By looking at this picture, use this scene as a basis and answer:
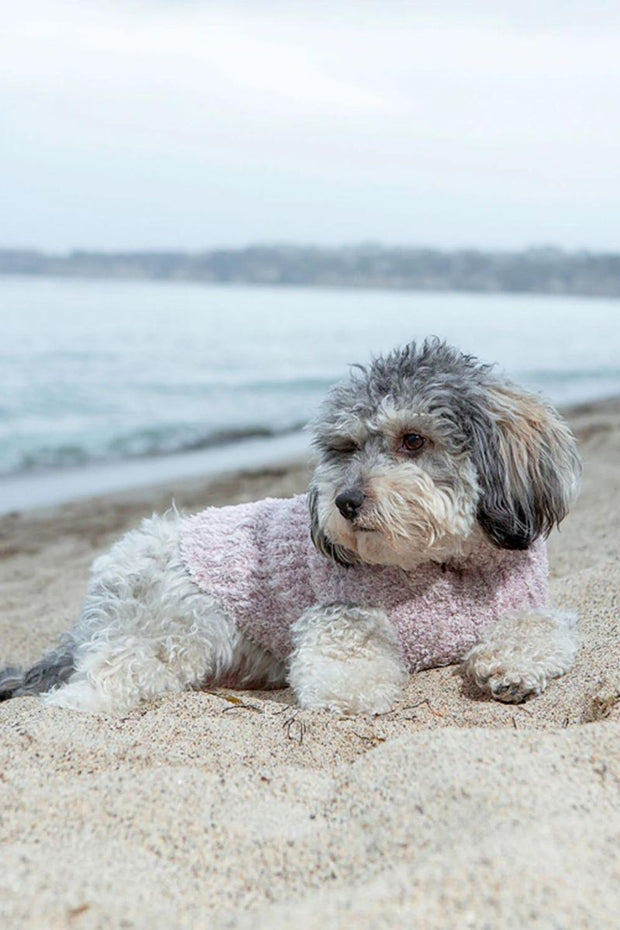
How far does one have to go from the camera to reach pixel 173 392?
2212 cm

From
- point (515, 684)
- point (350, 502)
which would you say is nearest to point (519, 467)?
point (350, 502)

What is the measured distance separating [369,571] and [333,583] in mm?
166

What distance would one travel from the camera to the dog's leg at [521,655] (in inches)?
147

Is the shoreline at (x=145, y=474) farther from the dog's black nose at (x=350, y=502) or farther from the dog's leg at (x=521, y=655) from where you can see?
the dog's black nose at (x=350, y=502)

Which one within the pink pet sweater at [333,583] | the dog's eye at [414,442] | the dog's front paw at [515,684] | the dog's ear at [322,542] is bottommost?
the dog's front paw at [515,684]

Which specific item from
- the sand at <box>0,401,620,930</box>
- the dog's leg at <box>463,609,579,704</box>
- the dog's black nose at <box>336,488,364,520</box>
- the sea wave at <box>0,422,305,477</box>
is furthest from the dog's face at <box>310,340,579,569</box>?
the sea wave at <box>0,422,305,477</box>

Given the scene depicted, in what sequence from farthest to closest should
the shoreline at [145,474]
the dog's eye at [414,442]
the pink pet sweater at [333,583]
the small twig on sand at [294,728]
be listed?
1. the shoreline at [145,474]
2. the pink pet sweater at [333,583]
3. the dog's eye at [414,442]
4. the small twig on sand at [294,728]

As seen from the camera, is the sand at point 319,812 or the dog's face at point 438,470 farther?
the dog's face at point 438,470

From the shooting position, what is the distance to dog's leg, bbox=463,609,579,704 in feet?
12.2

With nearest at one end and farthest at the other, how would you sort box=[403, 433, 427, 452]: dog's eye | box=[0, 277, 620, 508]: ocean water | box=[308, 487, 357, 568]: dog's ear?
box=[403, 433, 427, 452]: dog's eye → box=[308, 487, 357, 568]: dog's ear → box=[0, 277, 620, 508]: ocean water

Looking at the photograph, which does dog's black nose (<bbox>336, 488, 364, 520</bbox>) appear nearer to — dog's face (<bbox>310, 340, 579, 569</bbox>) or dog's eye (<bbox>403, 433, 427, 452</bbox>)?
dog's face (<bbox>310, 340, 579, 569</bbox>)

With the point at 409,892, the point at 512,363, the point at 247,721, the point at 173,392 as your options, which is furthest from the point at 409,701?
the point at 512,363

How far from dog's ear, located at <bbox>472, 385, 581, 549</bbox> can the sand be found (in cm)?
62

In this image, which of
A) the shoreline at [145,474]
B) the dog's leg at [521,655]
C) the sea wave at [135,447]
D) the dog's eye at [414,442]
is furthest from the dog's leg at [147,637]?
the sea wave at [135,447]
